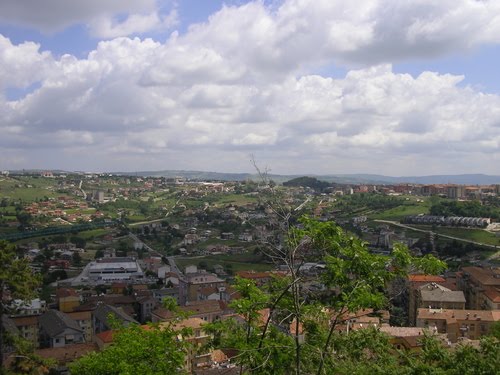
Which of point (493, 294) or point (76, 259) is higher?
point (493, 294)

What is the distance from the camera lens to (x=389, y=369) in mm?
6953

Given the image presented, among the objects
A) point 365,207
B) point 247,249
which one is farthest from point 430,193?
point 247,249

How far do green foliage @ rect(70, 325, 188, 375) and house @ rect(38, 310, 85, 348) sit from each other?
25.0 m

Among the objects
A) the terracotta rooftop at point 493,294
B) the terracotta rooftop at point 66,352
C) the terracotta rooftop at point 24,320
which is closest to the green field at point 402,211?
the terracotta rooftop at point 493,294

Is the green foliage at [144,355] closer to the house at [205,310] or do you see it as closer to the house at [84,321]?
the house at [205,310]

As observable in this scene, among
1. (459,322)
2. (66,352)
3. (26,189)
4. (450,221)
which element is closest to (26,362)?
(66,352)

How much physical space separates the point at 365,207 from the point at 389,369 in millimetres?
86559

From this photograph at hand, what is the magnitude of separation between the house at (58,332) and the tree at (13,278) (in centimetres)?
2098

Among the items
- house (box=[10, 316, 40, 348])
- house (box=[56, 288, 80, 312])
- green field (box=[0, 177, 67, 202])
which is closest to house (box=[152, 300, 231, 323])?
house (box=[10, 316, 40, 348])

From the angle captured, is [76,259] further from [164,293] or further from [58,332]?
[58,332]

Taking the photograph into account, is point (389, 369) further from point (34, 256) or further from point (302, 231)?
point (34, 256)

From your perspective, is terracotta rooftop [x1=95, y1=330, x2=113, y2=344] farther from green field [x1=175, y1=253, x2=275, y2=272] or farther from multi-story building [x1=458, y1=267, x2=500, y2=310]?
green field [x1=175, y1=253, x2=275, y2=272]

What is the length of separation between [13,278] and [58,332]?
73.7ft

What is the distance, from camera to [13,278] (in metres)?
12.0
